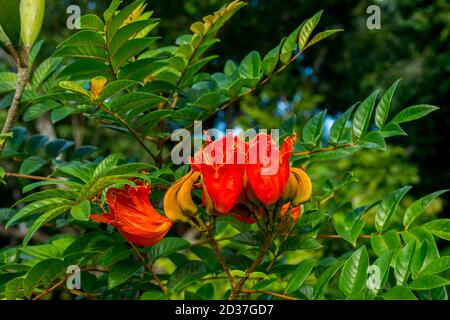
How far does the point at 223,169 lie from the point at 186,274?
0.29 metres

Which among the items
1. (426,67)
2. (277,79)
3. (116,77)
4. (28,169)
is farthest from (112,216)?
(426,67)

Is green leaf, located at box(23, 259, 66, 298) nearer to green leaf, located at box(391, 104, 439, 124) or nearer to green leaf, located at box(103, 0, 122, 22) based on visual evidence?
green leaf, located at box(103, 0, 122, 22)

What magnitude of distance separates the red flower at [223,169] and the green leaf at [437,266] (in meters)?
0.31

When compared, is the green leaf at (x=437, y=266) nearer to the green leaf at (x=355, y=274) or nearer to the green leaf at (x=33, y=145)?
the green leaf at (x=355, y=274)

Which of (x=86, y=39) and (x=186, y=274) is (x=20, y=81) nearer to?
(x=86, y=39)

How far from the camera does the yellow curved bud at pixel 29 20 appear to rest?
105 cm

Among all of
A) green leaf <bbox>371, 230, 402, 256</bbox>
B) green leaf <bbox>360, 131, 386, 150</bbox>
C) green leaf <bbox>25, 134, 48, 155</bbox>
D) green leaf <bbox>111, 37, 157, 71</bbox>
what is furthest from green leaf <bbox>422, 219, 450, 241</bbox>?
green leaf <bbox>25, 134, 48, 155</bbox>

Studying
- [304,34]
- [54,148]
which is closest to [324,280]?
[304,34]

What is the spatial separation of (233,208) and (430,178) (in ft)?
22.3

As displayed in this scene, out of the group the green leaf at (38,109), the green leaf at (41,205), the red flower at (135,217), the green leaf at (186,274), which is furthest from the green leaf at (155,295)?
the green leaf at (38,109)

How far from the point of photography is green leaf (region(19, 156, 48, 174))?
1.33 meters

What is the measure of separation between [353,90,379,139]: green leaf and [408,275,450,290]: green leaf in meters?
0.33

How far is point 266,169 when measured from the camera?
0.94 meters
